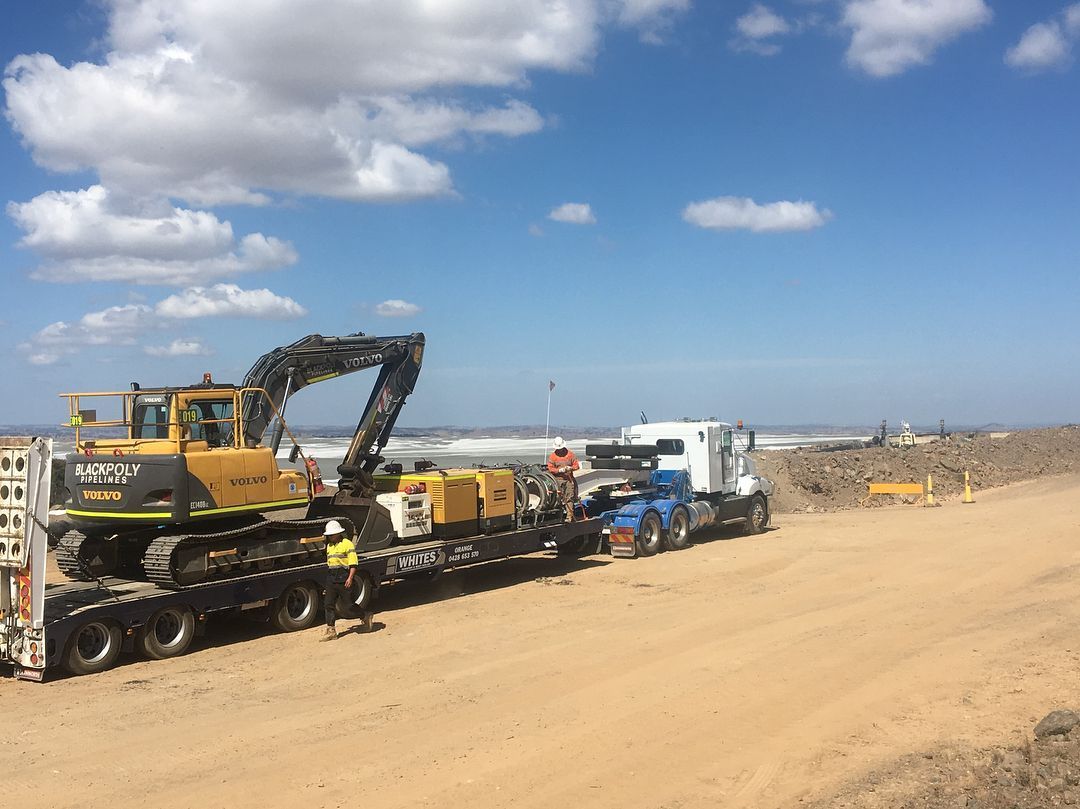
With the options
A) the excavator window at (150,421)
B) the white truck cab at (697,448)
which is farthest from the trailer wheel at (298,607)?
the white truck cab at (697,448)

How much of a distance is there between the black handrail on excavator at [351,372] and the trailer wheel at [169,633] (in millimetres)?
2648

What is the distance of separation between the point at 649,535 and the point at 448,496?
6.55 m

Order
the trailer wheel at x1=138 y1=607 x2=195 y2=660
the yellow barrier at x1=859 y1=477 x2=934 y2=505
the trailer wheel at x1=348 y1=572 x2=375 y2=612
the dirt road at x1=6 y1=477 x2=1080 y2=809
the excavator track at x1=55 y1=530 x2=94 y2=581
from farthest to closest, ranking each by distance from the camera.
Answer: the yellow barrier at x1=859 y1=477 x2=934 y2=505 → the trailer wheel at x1=348 y1=572 x2=375 y2=612 → the excavator track at x1=55 y1=530 x2=94 y2=581 → the trailer wheel at x1=138 y1=607 x2=195 y2=660 → the dirt road at x1=6 y1=477 x2=1080 y2=809

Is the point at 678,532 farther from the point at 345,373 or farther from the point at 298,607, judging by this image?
the point at 298,607

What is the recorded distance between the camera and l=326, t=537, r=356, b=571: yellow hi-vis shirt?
1384 centimetres

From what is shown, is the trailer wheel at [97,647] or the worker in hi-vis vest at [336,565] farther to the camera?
the worker in hi-vis vest at [336,565]

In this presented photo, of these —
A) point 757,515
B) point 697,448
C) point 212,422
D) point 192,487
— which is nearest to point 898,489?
point 757,515

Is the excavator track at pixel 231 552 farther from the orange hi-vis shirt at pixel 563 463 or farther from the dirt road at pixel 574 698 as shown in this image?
the orange hi-vis shirt at pixel 563 463

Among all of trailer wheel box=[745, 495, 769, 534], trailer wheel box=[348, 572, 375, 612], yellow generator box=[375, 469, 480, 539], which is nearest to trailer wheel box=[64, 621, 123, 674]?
trailer wheel box=[348, 572, 375, 612]

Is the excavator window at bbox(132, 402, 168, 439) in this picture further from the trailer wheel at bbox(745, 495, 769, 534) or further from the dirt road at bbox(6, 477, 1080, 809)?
the trailer wheel at bbox(745, 495, 769, 534)

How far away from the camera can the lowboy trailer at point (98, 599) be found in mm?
10977

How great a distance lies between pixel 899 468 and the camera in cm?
4188

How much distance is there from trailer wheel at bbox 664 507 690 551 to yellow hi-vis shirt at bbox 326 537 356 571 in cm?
964

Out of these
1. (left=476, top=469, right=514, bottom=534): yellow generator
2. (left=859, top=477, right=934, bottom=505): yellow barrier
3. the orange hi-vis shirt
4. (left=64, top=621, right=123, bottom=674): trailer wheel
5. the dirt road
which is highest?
the orange hi-vis shirt
